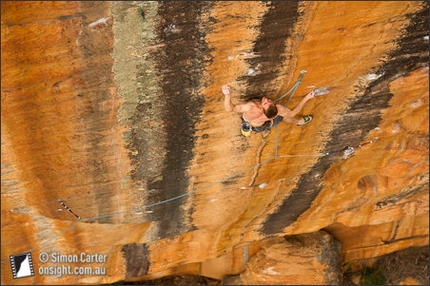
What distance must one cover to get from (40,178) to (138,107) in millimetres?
1512

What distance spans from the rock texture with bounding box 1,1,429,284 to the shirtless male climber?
110mm

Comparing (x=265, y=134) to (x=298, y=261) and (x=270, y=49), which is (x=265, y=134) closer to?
(x=270, y=49)

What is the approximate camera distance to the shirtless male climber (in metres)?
4.35

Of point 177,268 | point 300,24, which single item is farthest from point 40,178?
point 177,268

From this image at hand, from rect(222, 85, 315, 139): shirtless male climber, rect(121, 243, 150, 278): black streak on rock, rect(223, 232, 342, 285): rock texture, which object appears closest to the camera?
rect(222, 85, 315, 139): shirtless male climber

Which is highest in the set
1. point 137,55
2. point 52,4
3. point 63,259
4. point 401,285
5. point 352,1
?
point 52,4

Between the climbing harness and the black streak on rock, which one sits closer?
the climbing harness

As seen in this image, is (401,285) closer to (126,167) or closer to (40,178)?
(126,167)

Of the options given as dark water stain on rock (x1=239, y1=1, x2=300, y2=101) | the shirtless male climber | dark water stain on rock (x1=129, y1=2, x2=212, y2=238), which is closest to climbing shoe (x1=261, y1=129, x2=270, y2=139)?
the shirtless male climber

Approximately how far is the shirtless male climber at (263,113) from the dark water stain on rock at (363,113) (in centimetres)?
64

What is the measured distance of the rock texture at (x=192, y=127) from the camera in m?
3.85

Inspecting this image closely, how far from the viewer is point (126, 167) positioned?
16.1ft

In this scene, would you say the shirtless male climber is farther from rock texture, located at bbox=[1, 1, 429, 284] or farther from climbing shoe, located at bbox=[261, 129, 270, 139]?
rock texture, located at bbox=[1, 1, 429, 284]

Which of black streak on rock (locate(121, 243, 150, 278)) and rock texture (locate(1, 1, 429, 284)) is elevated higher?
rock texture (locate(1, 1, 429, 284))
